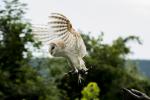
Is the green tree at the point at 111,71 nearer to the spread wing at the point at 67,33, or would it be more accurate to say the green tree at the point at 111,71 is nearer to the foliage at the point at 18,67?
the foliage at the point at 18,67

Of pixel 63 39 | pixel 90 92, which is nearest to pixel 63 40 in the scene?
pixel 63 39

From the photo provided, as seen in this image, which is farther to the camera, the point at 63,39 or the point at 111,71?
the point at 111,71

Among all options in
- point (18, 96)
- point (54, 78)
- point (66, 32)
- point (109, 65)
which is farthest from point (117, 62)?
point (66, 32)

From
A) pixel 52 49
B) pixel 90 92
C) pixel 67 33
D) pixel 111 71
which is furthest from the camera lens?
pixel 111 71

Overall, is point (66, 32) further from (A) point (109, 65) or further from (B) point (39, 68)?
(A) point (109, 65)

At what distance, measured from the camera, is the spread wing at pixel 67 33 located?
2.87 meters

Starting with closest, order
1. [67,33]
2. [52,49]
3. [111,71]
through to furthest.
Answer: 1. [52,49]
2. [67,33]
3. [111,71]

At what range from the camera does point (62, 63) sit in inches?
709

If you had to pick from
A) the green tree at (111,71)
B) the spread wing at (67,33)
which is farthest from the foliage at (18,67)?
the spread wing at (67,33)

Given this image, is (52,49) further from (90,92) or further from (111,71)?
(111,71)

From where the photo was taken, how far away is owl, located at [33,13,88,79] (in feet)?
9.20

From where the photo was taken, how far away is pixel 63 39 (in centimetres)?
286

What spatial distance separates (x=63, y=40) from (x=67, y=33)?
7 cm

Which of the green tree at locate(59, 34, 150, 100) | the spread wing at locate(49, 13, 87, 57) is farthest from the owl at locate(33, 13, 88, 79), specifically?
the green tree at locate(59, 34, 150, 100)
